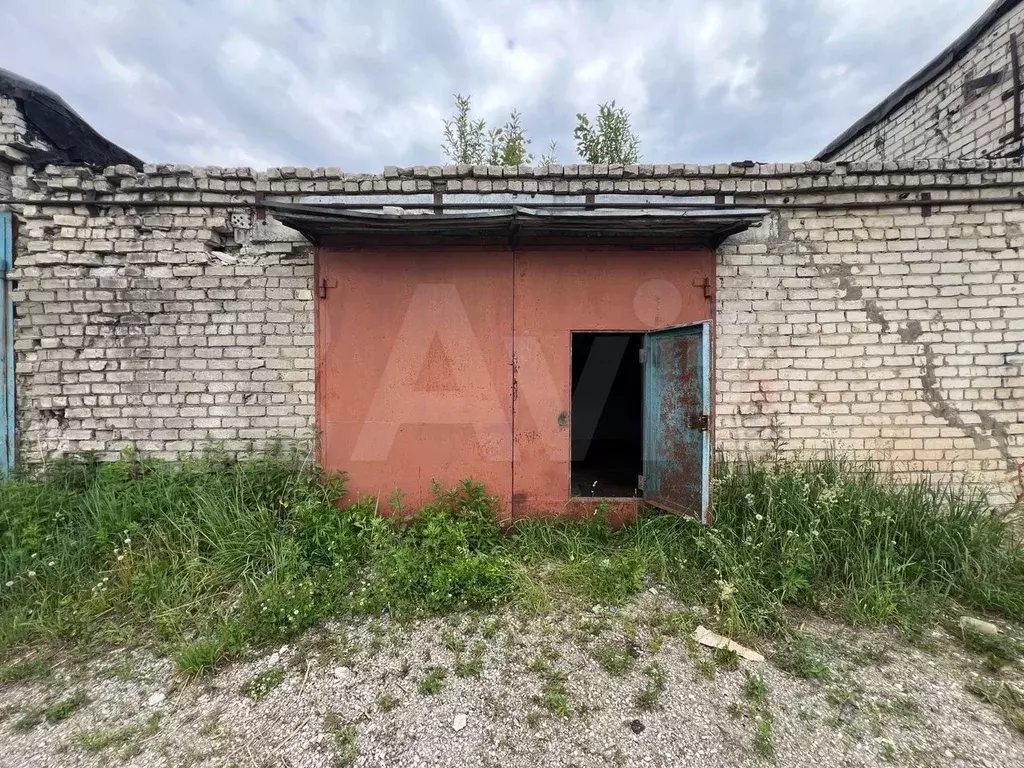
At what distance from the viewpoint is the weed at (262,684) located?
2238 millimetres

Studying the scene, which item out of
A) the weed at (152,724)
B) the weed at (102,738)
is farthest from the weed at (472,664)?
the weed at (102,738)

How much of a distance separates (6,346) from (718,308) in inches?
232

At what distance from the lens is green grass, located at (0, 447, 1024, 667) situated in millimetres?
2705

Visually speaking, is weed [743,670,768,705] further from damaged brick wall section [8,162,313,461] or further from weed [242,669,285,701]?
damaged brick wall section [8,162,313,461]

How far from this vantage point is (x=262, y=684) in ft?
7.50

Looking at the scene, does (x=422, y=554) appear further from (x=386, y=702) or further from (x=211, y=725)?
(x=211, y=725)

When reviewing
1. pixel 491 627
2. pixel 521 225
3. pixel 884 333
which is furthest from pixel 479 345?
pixel 884 333

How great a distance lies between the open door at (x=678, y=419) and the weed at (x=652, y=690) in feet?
3.87

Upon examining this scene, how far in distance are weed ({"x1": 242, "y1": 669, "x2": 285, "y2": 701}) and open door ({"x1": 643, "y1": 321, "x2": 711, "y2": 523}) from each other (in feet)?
9.24

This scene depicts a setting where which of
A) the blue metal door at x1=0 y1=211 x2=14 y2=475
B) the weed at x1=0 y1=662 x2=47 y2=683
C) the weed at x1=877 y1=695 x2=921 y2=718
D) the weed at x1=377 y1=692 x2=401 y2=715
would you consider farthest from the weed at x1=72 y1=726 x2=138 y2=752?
the weed at x1=877 y1=695 x2=921 y2=718

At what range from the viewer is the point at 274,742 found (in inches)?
79.1

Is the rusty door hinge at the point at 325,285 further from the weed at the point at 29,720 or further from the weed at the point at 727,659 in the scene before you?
the weed at the point at 727,659

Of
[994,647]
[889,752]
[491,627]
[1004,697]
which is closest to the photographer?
[889,752]

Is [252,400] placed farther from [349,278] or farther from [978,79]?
[978,79]
